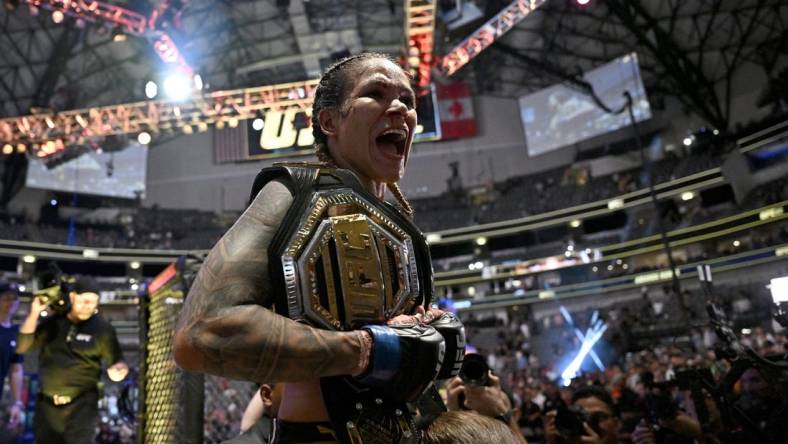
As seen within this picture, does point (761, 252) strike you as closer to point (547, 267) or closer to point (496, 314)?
point (547, 267)

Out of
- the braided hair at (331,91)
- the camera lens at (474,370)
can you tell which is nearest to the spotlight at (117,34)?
the braided hair at (331,91)

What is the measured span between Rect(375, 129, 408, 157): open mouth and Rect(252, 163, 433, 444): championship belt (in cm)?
19

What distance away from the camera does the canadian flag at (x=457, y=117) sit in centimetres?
3091

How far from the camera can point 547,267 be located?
2953cm

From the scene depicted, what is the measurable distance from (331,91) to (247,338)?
29.8 inches

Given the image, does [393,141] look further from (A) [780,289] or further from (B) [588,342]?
(B) [588,342]

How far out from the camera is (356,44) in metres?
24.5

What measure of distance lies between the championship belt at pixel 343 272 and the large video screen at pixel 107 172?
29.9 meters

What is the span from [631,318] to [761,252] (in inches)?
230

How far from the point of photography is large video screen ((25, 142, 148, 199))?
27688mm

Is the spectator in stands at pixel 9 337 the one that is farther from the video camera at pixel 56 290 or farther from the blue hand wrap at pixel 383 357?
the blue hand wrap at pixel 383 357

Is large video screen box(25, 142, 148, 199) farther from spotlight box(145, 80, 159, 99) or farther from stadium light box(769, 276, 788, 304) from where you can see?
stadium light box(769, 276, 788, 304)

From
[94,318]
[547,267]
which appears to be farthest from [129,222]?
[94,318]

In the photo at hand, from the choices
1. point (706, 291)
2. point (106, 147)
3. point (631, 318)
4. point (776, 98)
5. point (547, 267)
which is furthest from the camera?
point (547, 267)
